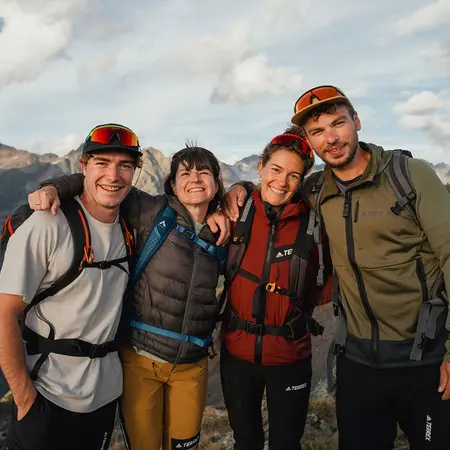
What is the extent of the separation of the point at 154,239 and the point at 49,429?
2.50 m

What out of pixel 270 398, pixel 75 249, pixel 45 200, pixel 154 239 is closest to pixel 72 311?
pixel 75 249

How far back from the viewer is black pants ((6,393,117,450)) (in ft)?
14.0

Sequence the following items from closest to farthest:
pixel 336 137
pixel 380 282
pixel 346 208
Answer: pixel 380 282 → pixel 346 208 → pixel 336 137

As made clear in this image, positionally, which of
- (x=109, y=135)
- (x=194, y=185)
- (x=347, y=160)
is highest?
(x=109, y=135)

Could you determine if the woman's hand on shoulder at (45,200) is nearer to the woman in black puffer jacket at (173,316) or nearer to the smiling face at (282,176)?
the woman in black puffer jacket at (173,316)

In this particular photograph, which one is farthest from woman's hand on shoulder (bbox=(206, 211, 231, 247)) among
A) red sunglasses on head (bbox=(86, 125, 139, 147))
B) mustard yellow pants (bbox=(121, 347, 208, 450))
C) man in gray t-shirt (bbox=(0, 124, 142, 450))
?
mustard yellow pants (bbox=(121, 347, 208, 450))

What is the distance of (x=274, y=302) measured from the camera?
548 centimetres

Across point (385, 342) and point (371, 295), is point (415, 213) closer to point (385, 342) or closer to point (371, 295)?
point (371, 295)

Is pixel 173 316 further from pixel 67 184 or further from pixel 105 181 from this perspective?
pixel 67 184

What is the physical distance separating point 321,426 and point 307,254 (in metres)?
6.46

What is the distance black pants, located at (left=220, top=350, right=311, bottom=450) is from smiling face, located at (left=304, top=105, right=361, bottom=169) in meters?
2.92

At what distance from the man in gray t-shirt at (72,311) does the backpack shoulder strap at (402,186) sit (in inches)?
128

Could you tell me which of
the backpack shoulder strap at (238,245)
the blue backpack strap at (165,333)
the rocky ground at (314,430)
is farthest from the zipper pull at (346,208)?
the rocky ground at (314,430)

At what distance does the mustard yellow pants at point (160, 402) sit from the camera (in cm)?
534
